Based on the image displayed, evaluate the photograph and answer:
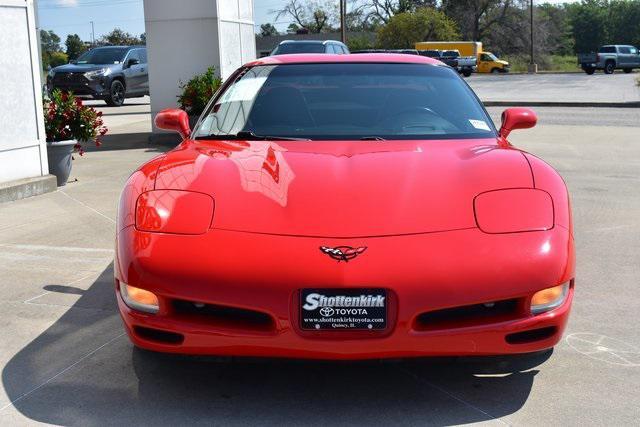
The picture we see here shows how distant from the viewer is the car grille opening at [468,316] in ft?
9.88

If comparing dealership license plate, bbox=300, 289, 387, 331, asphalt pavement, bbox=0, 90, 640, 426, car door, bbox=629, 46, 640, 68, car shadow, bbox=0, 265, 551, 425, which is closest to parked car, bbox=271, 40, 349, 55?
asphalt pavement, bbox=0, 90, 640, 426

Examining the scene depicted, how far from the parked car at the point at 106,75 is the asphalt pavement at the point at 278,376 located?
18.2 meters

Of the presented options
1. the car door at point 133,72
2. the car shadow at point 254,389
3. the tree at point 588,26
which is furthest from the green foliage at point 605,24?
the car shadow at point 254,389

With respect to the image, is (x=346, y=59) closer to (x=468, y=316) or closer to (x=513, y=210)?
(x=513, y=210)

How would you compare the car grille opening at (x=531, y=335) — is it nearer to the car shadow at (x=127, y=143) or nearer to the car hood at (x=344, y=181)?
the car hood at (x=344, y=181)

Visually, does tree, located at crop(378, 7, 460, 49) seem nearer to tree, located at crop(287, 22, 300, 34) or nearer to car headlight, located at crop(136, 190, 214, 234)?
tree, located at crop(287, 22, 300, 34)

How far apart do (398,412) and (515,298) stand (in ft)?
2.12

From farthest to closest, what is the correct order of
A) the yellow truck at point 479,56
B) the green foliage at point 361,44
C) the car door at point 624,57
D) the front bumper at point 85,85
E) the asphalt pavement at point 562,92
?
the green foliage at point 361,44
the yellow truck at point 479,56
the car door at point 624,57
the asphalt pavement at point 562,92
the front bumper at point 85,85

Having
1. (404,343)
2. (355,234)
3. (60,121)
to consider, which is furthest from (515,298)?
(60,121)

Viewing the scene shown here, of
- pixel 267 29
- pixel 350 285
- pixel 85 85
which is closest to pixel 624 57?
pixel 85 85

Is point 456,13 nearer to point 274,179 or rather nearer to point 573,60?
point 573,60

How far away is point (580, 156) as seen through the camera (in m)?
11.2

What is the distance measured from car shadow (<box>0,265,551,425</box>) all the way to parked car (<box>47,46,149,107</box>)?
1995cm

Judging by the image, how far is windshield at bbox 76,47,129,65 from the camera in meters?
23.8
